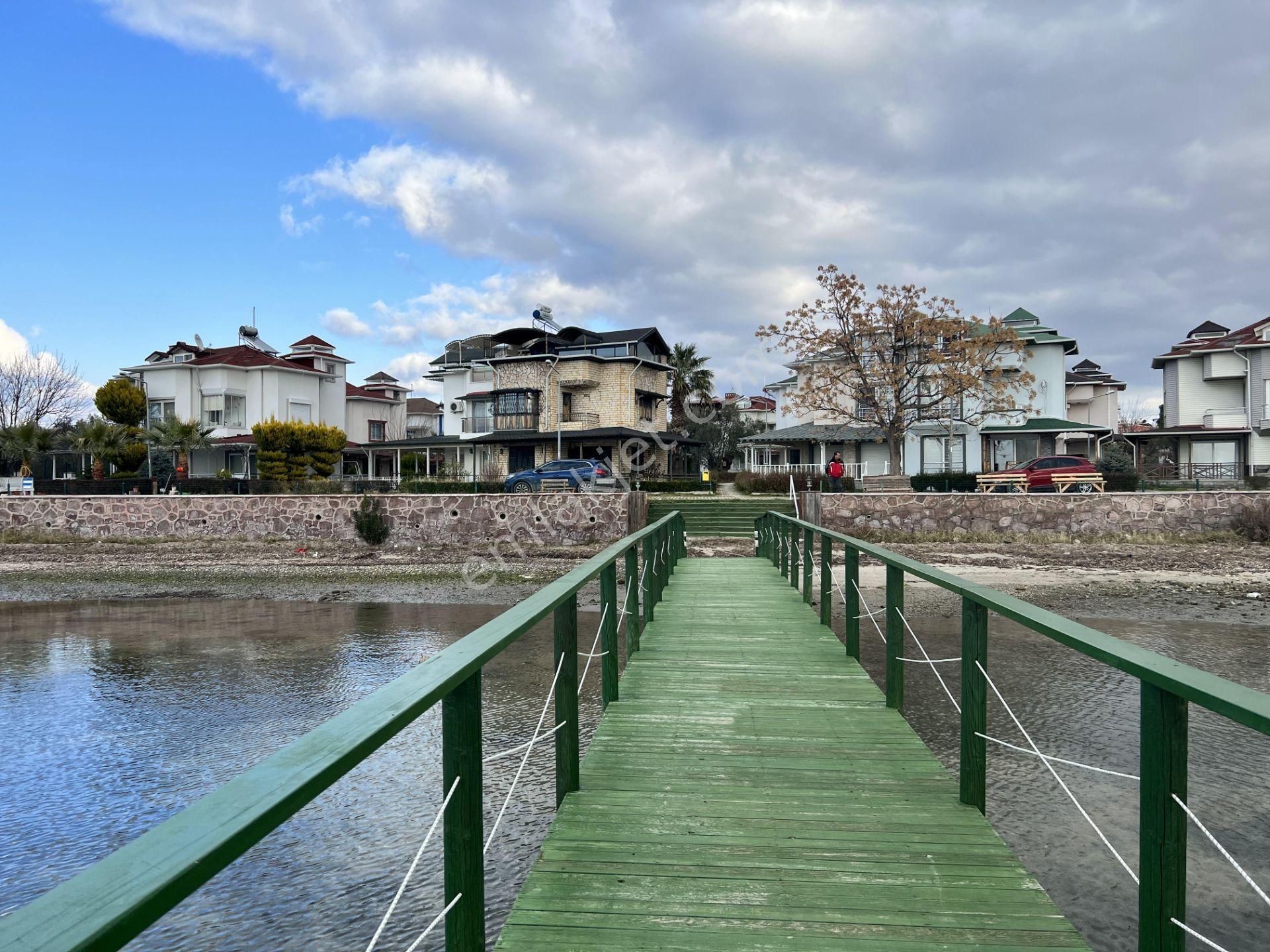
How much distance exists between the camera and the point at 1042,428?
39344mm

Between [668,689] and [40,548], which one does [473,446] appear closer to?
[40,548]

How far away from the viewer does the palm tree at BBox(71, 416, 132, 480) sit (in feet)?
123

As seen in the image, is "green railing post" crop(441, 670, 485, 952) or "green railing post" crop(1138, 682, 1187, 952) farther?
"green railing post" crop(441, 670, 485, 952)

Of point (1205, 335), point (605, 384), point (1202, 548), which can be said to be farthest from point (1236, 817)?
point (1205, 335)

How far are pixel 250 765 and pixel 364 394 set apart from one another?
160 ft

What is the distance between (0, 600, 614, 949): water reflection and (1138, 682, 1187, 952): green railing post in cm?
348

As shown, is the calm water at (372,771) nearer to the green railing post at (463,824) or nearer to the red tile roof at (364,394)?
the green railing post at (463,824)

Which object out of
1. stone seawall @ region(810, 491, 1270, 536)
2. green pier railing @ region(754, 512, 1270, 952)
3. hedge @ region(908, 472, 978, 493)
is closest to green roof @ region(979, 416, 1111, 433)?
hedge @ region(908, 472, 978, 493)

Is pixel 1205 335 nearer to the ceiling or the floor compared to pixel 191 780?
nearer to the ceiling

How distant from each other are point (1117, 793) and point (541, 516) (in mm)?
20486

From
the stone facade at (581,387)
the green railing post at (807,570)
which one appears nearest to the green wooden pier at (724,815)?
the green railing post at (807,570)

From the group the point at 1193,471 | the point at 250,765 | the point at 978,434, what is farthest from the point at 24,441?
the point at 1193,471

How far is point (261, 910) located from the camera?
4.86 m

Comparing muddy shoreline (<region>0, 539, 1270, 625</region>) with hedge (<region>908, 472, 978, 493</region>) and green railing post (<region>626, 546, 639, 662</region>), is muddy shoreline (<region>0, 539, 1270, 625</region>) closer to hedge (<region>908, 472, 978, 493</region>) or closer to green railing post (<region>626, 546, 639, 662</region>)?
hedge (<region>908, 472, 978, 493</region>)
